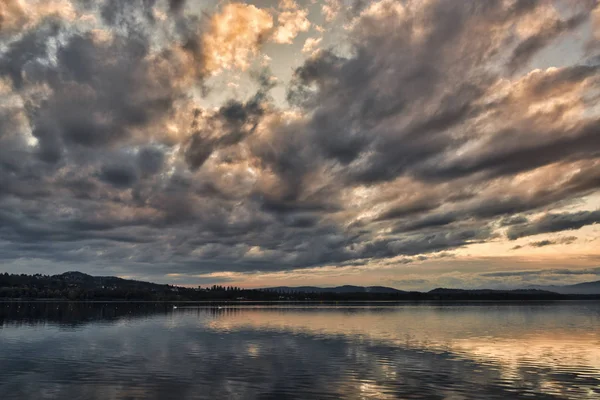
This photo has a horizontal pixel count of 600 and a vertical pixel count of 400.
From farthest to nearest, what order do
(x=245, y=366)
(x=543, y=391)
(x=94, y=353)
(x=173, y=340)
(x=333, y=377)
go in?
(x=173, y=340), (x=94, y=353), (x=245, y=366), (x=333, y=377), (x=543, y=391)

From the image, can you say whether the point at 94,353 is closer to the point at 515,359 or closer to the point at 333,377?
the point at 333,377

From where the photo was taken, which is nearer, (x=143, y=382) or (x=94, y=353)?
(x=143, y=382)

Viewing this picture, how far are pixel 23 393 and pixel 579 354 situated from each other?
7133 cm

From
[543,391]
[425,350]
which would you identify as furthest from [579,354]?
[543,391]

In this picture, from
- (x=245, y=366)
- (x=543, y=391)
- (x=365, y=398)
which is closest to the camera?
(x=365, y=398)

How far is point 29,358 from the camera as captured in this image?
197 feet

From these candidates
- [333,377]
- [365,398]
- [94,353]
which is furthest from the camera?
[94,353]

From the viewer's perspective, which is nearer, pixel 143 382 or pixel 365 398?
pixel 365 398

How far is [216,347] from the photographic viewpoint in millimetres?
74125

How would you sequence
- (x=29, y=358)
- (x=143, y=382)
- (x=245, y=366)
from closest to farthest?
(x=143, y=382)
(x=245, y=366)
(x=29, y=358)

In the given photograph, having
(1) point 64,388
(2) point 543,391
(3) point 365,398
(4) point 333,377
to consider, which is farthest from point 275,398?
(2) point 543,391

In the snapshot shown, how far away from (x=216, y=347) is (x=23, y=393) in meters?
37.1

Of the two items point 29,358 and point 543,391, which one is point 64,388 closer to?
point 29,358

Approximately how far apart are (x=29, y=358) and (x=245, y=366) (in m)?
29.8
